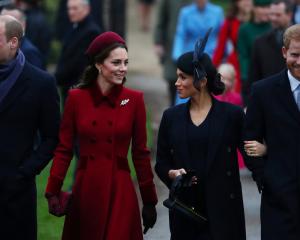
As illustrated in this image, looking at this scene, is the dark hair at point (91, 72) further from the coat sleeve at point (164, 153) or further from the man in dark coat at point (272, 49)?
the man in dark coat at point (272, 49)

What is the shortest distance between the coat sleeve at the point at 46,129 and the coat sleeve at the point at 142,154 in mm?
571

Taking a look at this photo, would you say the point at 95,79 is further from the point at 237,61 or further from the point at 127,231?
the point at 237,61

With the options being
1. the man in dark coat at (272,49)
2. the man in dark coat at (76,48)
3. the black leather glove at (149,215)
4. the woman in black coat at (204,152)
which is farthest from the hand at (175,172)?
the man in dark coat at (76,48)

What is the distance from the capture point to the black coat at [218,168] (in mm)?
8727

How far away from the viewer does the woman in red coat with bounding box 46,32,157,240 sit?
869 centimetres

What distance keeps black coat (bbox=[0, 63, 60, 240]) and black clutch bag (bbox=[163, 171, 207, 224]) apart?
929 millimetres

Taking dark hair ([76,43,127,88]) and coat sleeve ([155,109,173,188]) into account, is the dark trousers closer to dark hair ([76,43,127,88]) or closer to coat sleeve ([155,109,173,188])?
dark hair ([76,43,127,88])

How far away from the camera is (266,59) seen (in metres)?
11.7

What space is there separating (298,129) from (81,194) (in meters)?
1.61

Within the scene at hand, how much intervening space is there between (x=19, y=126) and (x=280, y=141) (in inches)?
71.6

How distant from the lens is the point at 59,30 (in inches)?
642

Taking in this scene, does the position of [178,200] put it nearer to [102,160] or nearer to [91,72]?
[102,160]

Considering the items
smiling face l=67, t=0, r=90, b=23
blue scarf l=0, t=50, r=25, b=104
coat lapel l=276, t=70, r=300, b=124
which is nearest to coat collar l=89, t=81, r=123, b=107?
blue scarf l=0, t=50, r=25, b=104

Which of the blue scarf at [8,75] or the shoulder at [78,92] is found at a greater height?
the blue scarf at [8,75]
